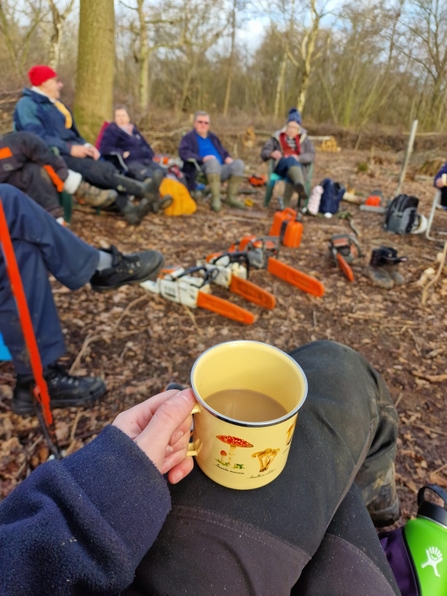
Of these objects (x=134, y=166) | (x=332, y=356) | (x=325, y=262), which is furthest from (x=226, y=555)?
(x=134, y=166)

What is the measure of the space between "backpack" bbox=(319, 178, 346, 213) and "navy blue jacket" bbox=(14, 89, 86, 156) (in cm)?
395

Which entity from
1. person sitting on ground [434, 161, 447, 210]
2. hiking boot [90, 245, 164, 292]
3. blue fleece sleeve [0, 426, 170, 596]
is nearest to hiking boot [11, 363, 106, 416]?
hiking boot [90, 245, 164, 292]

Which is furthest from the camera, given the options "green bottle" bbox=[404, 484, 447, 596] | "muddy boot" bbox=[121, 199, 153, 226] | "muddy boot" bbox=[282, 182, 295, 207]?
"muddy boot" bbox=[282, 182, 295, 207]

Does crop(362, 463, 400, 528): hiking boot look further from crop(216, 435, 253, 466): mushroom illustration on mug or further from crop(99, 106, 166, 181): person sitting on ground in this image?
crop(99, 106, 166, 181): person sitting on ground

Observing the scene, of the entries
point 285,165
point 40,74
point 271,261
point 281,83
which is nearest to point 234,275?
point 271,261

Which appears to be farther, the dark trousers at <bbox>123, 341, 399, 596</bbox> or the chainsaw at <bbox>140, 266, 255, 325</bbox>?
the chainsaw at <bbox>140, 266, 255, 325</bbox>

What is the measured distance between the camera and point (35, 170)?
12.4 feet

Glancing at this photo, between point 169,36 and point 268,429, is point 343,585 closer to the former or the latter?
point 268,429

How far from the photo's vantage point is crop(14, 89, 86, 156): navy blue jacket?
15.1 ft

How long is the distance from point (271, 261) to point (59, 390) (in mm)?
2605

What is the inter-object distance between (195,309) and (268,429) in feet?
9.05

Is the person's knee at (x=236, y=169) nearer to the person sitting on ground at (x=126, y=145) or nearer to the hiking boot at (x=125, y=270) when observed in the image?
the person sitting on ground at (x=126, y=145)

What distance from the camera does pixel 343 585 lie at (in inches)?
33.4

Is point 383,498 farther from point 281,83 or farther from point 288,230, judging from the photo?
point 281,83
